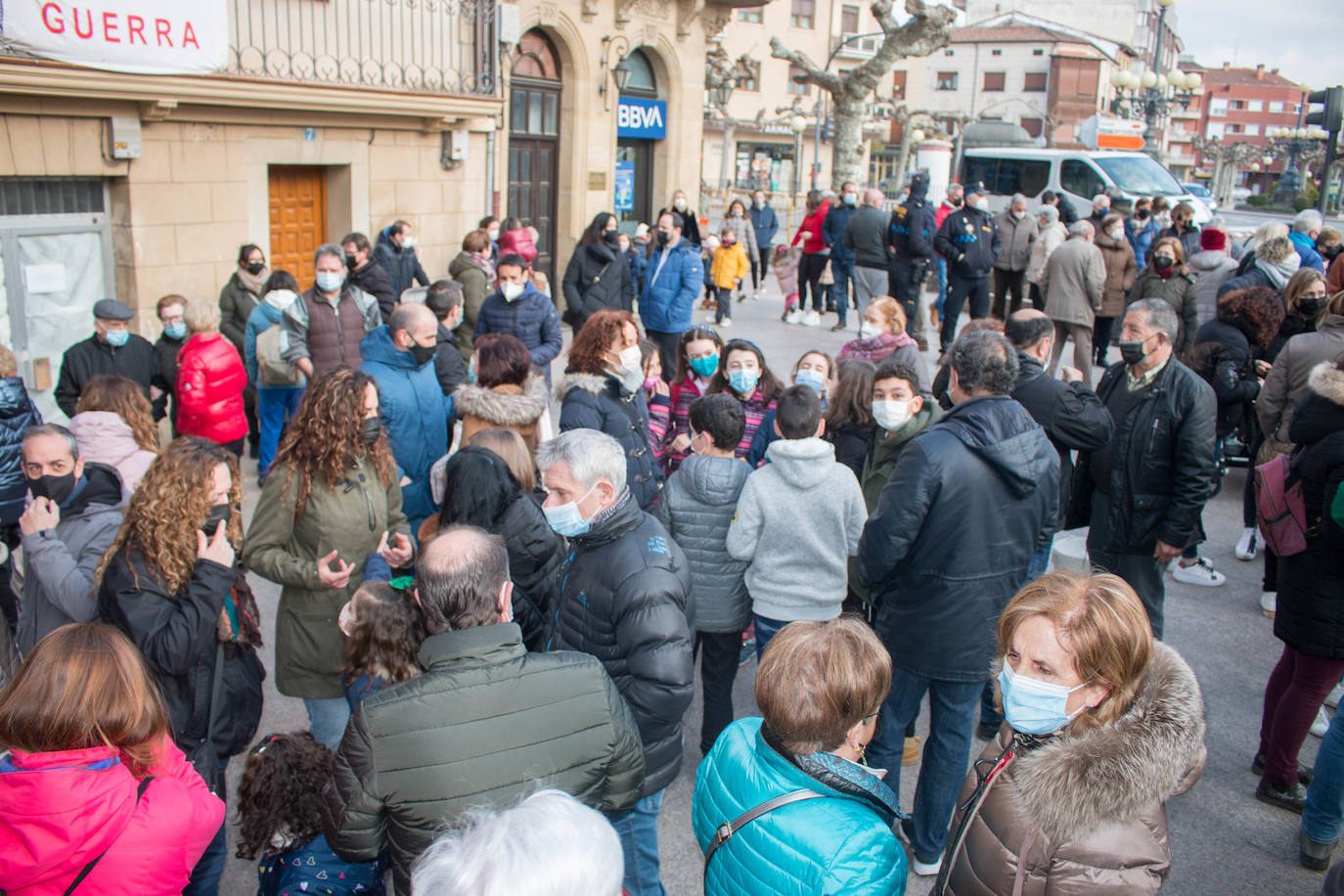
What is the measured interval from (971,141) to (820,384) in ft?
77.6

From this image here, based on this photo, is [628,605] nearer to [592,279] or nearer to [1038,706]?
[1038,706]

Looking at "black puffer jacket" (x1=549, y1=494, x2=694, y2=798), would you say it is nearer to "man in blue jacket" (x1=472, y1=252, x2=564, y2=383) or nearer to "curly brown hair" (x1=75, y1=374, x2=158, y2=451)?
"curly brown hair" (x1=75, y1=374, x2=158, y2=451)

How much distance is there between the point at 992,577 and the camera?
12.4 feet

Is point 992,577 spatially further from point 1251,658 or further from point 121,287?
point 121,287

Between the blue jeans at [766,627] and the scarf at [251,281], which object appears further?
the scarf at [251,281]

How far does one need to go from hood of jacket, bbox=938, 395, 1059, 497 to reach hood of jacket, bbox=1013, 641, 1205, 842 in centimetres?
155

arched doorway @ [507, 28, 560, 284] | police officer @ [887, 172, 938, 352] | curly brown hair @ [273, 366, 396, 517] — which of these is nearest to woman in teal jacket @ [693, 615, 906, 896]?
curly brown hair @ [273, 366, 396, 517]

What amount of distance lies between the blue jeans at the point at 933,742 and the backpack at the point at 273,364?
5.20 metres

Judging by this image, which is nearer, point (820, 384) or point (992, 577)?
point (992, 577)

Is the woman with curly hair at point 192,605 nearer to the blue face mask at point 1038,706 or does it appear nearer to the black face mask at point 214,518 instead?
the black face mask at point 214,518

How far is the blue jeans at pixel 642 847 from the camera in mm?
3299

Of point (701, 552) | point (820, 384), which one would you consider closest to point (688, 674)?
point (701, 552)

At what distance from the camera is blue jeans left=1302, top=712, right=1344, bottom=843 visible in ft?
12.5

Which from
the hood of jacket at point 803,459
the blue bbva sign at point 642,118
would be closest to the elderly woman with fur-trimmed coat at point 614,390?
the hood of jacket at point 803,459
